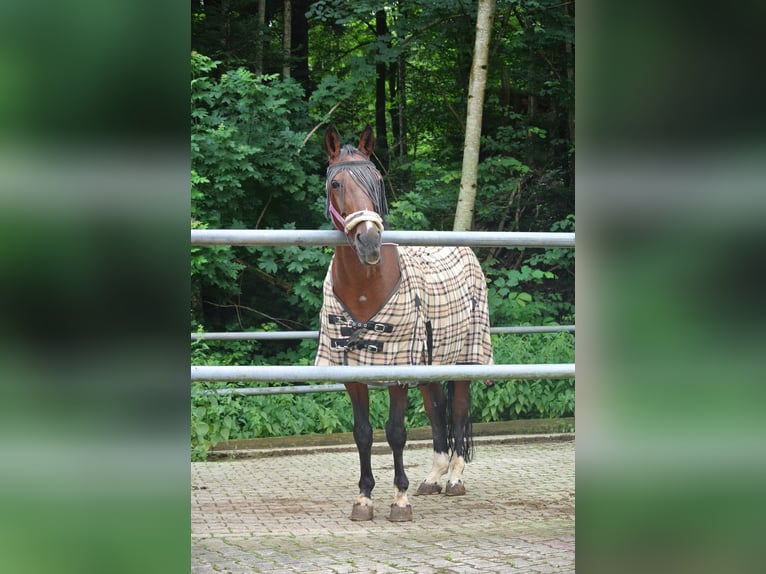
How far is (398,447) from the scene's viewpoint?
16.6ft

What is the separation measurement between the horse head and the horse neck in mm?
195

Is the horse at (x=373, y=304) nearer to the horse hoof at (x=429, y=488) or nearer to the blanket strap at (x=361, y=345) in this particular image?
the blanket strap at (x=361, y=345)

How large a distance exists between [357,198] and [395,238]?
148 cm

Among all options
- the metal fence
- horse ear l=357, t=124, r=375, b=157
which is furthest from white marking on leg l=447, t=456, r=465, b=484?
the metal fence

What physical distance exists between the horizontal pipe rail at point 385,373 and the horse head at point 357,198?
5.31 ft

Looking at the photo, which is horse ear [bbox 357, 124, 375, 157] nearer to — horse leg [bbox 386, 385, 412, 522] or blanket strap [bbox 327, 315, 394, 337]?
blanket strap [bbox 327, 315, 394, 337]

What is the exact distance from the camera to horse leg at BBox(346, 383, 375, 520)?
4891mm

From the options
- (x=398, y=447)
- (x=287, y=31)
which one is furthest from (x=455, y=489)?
(x=287, y=31)

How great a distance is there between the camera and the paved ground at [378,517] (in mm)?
3875

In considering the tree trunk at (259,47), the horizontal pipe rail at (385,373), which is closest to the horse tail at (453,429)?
the horizontal pipe rail at (385,373)
